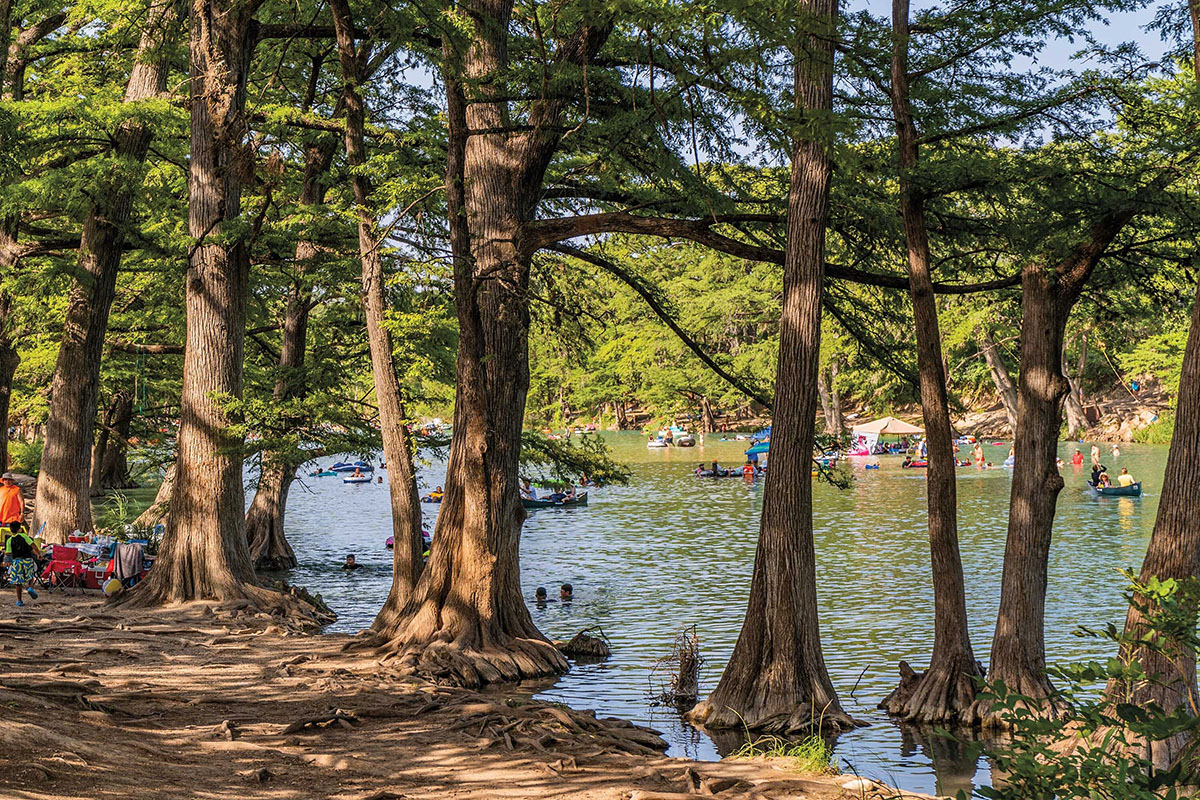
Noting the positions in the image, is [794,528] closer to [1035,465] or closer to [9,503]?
[1035,465]

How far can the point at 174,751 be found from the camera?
7.50 m

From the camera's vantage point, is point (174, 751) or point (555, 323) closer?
point (174, 751)

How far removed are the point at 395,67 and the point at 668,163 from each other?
6.10 m

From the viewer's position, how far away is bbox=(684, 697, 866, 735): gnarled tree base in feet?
36.2

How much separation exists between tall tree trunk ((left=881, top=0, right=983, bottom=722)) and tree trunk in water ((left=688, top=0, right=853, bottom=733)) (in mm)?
1157

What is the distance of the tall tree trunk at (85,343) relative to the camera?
60.2 feet

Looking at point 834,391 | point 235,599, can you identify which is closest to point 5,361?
point 235,599

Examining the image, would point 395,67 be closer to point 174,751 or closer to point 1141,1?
point 1141,1

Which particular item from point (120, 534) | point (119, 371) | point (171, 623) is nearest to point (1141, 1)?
point (171, 623)

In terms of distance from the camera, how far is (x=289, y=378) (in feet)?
65.5

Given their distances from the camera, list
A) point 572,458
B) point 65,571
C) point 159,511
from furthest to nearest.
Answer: point 159,511 → point 572,458 → point 65,571

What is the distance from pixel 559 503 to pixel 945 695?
3031 centimetres

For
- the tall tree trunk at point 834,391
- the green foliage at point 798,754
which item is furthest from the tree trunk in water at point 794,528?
the tall tree trunk at point 834,391

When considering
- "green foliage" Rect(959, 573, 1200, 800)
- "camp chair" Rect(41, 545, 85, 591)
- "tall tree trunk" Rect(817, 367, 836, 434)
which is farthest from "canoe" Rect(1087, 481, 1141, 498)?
"green foliage" Rect(959, 573, 1200, 800)
